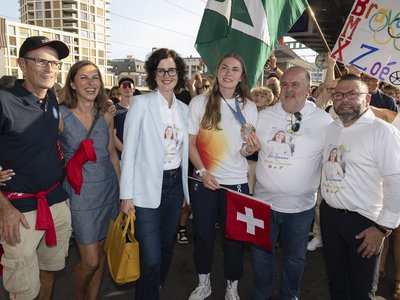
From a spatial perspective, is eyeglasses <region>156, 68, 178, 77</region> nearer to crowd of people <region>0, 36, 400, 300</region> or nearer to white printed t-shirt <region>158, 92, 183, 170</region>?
crowd of people <region>0, 36, 400, 300</region>

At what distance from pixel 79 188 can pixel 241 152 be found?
4.58 feet

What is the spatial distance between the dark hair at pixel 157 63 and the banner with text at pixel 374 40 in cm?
170

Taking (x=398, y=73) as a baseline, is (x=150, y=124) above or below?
below

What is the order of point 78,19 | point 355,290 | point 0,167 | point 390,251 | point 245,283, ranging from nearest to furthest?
point 0,167, point 355,290, point 245,283, point 390,251, point 78,19

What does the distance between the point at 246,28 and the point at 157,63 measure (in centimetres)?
103

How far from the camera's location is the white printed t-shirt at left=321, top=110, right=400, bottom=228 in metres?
2.20

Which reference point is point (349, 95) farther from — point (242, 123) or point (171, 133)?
point (171, 133)

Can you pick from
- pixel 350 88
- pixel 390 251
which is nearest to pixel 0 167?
pixel 350 88

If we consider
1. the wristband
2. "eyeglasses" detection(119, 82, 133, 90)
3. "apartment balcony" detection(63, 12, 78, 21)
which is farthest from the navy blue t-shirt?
"apartment balcony" detection(63, 12, 78, 21)

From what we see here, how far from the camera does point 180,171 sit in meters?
2.98

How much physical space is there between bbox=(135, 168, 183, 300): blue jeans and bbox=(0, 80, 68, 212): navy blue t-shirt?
2.46 ft

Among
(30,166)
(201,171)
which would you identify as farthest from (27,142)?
(201,171)

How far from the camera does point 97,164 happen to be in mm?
2771

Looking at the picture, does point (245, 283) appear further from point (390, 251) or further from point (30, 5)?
point (30, 5)
